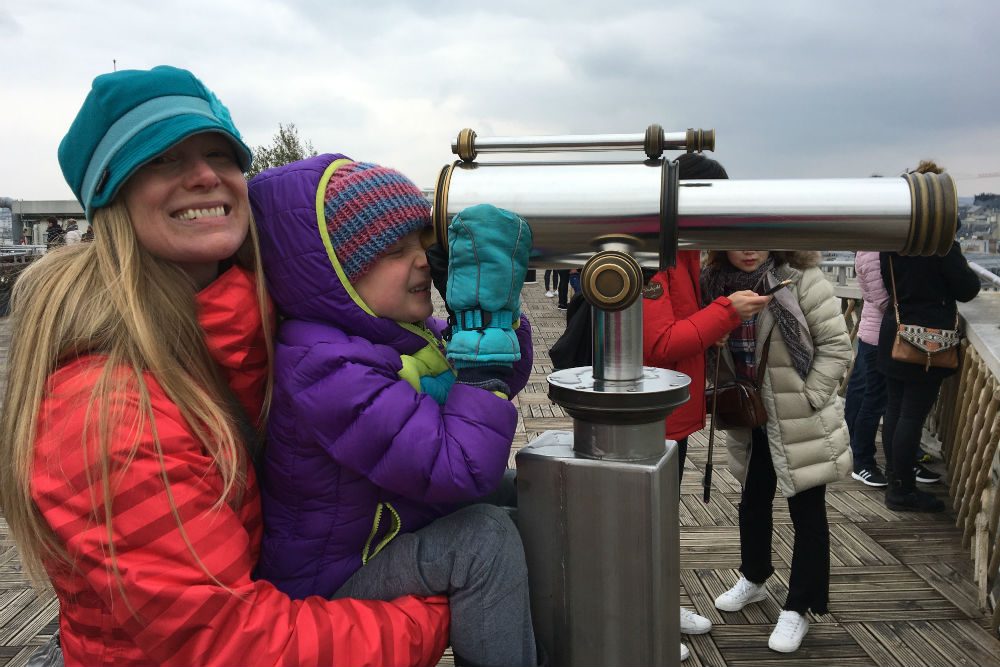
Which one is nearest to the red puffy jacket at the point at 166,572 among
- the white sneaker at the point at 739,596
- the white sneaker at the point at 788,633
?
the white sneaker at the point at 788,633

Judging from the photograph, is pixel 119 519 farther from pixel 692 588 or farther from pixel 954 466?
pixel 954 466

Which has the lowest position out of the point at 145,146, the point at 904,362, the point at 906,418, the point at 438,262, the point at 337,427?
the point at 906,418

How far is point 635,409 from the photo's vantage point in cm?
98

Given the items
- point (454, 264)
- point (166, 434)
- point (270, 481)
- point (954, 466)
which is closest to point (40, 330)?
point (166, 434)

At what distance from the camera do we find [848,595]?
2773 mm

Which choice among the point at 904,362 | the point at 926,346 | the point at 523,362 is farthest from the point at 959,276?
the point at 523,362

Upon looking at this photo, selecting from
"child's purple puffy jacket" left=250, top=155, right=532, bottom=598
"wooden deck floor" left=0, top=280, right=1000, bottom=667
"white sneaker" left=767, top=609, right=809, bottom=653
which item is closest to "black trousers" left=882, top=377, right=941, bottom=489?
"wooden deck floor" left=0, top=280, right=1000, bottom=667

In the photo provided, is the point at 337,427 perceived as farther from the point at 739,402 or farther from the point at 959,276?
the point at 959,276

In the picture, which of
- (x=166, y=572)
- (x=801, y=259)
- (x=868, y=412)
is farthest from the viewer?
(x=868, y=412)

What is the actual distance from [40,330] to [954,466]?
393 cm

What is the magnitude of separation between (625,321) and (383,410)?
350 millimetres

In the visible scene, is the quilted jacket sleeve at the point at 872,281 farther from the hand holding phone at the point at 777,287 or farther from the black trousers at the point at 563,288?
the black trousers at the point at 563,288

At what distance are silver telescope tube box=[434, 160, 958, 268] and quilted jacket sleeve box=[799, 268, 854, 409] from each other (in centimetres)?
135

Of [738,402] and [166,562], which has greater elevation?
[166,562]
